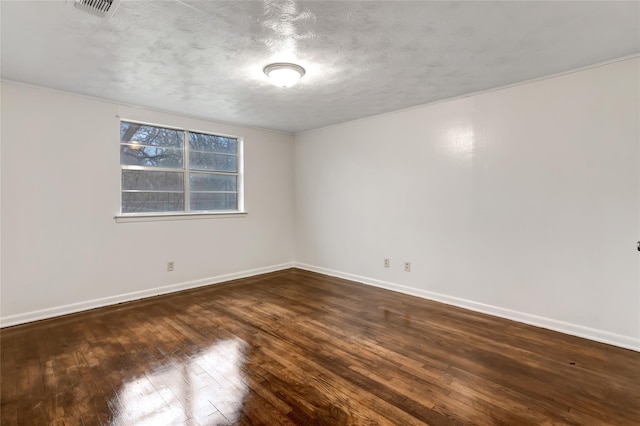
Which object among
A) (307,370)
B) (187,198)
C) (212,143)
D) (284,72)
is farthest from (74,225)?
(307,370)

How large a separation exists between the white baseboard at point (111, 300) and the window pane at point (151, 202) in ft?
3.38

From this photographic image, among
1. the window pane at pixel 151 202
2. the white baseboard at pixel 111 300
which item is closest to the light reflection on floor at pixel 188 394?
the white baseboard at pixel 111 300

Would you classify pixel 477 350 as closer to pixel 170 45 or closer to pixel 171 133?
pixel 170 45

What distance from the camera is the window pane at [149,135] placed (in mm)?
3793

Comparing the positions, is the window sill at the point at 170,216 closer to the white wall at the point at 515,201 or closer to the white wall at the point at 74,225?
the white wall at the point at 74,225

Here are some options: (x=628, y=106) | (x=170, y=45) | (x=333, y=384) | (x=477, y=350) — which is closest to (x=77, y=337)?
(x=333, y=384)

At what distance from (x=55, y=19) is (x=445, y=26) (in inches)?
101

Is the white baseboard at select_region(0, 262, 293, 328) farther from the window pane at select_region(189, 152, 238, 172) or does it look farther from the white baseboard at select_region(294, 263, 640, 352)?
the white baseboard at select_region(294, 263, 640, 352)

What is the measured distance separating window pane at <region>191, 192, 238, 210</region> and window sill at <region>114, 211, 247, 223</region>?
0.58 ft

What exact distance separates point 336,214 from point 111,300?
3.18 metres

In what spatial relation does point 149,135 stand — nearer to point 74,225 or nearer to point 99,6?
point 74,225

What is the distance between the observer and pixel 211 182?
4648 mm

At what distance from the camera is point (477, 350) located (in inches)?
98.3

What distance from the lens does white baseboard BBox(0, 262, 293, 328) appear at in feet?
10.0
